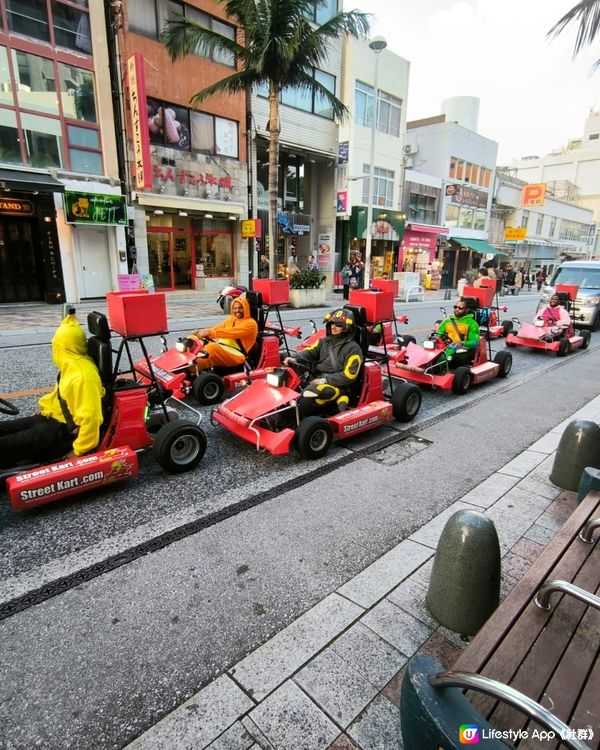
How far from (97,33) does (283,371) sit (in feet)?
54.3

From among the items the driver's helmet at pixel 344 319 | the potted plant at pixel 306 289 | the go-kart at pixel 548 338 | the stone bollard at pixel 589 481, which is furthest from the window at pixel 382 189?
the stone bollard at pixel 589 481

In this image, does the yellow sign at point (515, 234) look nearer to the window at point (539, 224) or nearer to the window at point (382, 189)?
the window at point (539, 224)

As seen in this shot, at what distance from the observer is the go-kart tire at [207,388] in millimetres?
6141

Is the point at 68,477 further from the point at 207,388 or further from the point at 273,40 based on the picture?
the point at 273,40

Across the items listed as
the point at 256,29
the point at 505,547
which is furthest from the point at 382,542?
the point at 256,29

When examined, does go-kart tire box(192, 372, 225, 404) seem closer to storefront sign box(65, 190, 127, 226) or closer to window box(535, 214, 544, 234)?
storefront sign box(65, 190, 127, 226)

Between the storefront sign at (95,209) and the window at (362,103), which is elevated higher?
the window at (362,103)

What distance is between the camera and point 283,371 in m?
4.80

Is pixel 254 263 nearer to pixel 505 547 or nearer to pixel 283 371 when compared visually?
pixel 283 371

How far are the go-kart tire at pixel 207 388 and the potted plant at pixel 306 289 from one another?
10481mm

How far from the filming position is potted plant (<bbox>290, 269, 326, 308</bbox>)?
16.5 m

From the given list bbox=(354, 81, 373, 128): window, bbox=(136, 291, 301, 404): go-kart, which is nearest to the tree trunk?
bbox=(136, 291, 301, 404): go-kart

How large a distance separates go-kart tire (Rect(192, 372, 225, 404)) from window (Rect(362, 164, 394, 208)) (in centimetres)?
2179

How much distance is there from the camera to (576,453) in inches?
157
